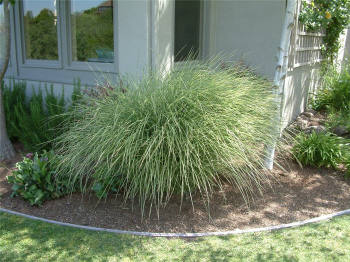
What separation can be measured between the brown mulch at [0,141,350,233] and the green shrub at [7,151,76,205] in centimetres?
8

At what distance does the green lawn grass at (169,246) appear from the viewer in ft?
9.51

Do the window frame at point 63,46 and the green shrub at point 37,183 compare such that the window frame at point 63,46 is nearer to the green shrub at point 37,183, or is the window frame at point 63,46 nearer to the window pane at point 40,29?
the window pane at point 40,29

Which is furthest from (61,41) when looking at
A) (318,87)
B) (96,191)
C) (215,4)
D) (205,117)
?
(318,87)

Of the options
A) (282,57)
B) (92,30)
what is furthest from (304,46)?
(92,30)

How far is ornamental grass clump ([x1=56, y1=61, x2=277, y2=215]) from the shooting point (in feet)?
10.7

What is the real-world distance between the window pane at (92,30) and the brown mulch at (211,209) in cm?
256

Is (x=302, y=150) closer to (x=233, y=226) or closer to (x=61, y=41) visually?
(x=233, y=226)

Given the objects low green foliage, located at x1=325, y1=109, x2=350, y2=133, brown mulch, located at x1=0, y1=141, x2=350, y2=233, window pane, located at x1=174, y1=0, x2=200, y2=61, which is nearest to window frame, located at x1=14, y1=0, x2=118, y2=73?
window pane, located at x1=174, y1=0, x2=200, y2=61

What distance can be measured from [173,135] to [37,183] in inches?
67.8

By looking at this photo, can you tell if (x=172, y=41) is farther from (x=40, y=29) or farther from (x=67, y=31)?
(x=40, y=29)

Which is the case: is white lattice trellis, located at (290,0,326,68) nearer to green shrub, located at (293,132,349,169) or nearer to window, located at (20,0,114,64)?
green shrub, located at (293,132,349,169)

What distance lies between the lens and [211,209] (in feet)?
12.1

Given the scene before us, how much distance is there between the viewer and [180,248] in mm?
3031

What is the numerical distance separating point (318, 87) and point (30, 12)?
5.90 m
